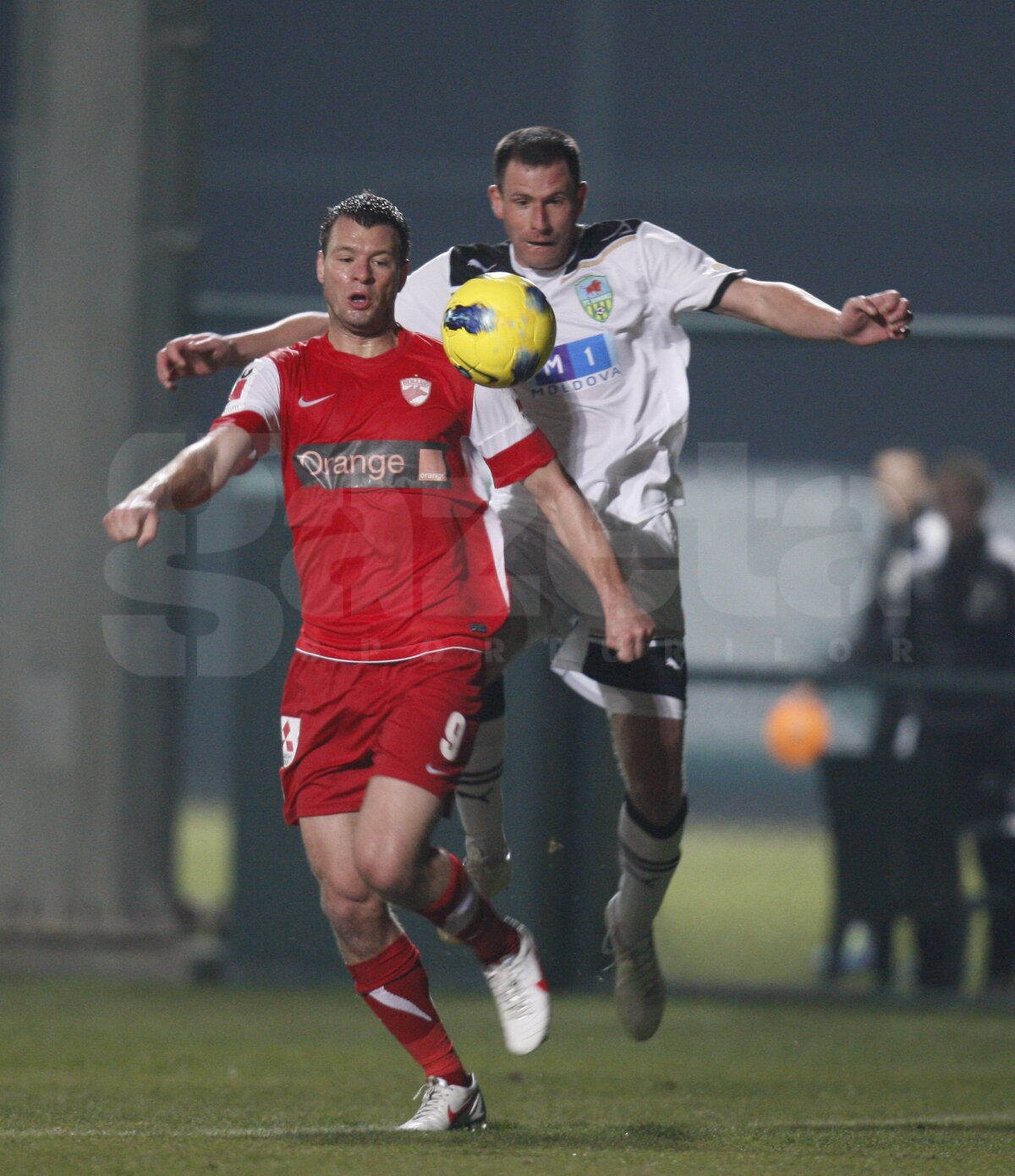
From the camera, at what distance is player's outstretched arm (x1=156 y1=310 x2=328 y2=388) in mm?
5102

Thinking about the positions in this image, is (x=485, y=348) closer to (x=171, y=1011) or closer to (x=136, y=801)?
(x=171, y=1011)

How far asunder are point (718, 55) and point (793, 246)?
13.9ft

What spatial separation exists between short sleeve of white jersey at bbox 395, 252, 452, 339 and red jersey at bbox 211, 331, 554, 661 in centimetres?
43

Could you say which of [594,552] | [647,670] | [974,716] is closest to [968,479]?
[974,716]

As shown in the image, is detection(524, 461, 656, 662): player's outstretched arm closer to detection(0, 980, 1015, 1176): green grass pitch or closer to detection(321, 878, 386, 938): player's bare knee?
detection(321, 878, 386, 938): player's bare knee

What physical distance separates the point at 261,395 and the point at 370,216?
0.51 m

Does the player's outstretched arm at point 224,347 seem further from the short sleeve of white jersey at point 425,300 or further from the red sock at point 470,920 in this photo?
the red sock at point 470,920

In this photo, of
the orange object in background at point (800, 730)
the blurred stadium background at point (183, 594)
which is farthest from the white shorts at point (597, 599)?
the orange object in background at point (800, 730)

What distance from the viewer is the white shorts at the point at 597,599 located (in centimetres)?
541

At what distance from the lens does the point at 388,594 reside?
468 centimetres

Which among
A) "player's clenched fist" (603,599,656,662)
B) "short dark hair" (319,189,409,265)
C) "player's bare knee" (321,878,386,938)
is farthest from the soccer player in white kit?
"player's bare knee" (321,878,386,938)

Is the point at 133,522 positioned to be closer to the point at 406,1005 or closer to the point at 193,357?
the point at 193,357

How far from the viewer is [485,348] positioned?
466 centimetres

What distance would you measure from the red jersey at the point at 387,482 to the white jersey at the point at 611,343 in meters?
0.50
